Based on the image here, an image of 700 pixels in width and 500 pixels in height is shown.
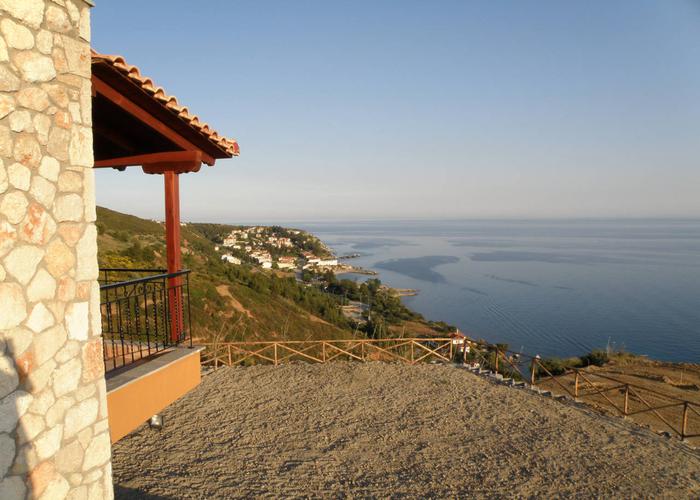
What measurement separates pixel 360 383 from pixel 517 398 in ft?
10.4

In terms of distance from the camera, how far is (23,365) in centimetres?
204

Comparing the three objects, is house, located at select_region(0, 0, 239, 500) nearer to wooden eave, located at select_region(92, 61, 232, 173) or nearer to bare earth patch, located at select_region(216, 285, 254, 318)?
wooden eave, located at select_region(92, 61, 232, 173)

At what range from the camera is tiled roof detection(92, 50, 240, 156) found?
3064 mm

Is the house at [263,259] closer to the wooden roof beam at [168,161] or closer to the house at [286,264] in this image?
the house at [286,264]

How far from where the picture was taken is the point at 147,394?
366 cm

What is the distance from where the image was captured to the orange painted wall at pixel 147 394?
326cm

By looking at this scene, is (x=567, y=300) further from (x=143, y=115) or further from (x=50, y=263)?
(x=50, y=263)

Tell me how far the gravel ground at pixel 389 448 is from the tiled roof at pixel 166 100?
13.0 feet

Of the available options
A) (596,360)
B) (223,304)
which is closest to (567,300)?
(596,360)

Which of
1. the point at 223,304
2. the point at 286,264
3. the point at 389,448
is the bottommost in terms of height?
the point at 286,264

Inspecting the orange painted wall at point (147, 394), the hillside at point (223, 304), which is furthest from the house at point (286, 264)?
the orange painted wall at point (147, 394)

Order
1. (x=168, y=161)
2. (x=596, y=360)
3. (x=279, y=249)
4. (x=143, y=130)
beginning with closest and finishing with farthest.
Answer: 1. (x=143, y=130)
2. (x=168, y=161)
3. (x=596, y=360)
4. (x=279, y=249)

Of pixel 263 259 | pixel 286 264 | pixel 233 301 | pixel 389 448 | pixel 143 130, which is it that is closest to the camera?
pixel 143 130

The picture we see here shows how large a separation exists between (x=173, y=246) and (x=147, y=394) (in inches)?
70.9
